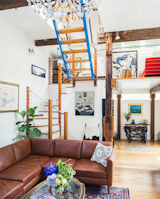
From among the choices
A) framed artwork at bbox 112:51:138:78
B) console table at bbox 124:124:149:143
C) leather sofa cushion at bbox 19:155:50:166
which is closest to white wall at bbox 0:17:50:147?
leather sofa cushion at bbox 19:155:50:166

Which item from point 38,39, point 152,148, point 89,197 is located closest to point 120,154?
point 152,148

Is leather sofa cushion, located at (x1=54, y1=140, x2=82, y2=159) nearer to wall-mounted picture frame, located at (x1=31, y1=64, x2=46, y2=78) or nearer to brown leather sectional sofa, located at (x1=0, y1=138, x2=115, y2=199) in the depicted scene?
brown leather sectional sofa, located at (x1=0, y1=138, x2=115, y2=199)


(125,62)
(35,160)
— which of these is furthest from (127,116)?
(35,160)

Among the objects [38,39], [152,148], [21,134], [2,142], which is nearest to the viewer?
[2,142]

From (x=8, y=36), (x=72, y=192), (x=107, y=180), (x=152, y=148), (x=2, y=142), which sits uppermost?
(x=8, y=36)

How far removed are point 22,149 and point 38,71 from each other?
2.60 metres

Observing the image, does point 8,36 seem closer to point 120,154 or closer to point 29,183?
point 29,183

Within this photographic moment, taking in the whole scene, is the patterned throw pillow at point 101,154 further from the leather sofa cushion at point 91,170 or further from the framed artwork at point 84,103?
the framed artwork at point 84,103

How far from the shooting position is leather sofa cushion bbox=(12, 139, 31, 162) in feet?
10.9

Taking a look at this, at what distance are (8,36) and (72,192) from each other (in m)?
3.50

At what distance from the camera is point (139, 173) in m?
3.70

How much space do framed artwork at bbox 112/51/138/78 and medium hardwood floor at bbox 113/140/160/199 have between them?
3.09 meters

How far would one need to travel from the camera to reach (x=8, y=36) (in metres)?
3.88

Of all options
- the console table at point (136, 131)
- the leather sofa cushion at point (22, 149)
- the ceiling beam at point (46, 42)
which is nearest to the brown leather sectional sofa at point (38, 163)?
the leather sofa cushion at point (22, 149)
